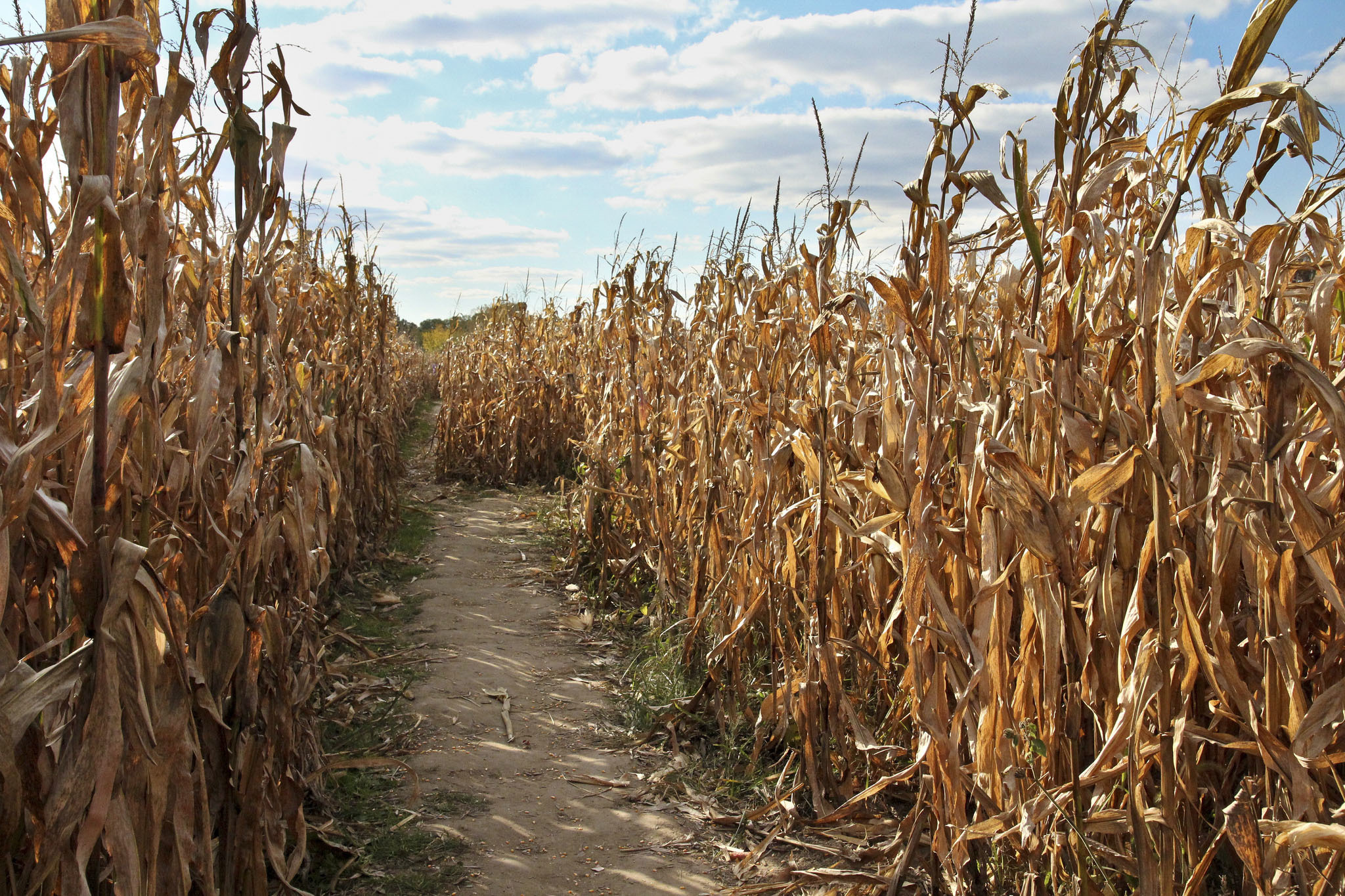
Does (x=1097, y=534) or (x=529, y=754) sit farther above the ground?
(x=1097, y=534)

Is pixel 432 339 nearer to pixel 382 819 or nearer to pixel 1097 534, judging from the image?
pixel 382 819

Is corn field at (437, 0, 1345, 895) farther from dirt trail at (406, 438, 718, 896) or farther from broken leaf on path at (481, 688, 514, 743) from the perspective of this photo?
broken leaf on path at (481, 688, 514, 743)

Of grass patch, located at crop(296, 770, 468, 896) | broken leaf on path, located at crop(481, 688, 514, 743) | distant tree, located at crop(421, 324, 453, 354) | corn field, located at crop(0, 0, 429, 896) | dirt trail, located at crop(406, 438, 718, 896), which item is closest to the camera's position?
corn field, located at crop(0, 0, 429, 896)

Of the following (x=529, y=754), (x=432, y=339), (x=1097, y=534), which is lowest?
(x=529, y=754)

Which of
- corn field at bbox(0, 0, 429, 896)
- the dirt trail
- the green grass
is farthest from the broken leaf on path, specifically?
corn field at bbox(0, 0, 429, 896)

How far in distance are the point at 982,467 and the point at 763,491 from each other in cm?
152

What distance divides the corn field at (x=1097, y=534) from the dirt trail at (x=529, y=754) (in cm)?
58

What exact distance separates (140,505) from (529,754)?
2148 mm

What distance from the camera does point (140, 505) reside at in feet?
5.93

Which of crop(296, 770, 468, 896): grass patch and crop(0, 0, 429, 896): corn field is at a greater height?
crop(0, 0, 429, 896): corn field

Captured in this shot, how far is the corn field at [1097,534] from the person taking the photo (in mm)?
1588

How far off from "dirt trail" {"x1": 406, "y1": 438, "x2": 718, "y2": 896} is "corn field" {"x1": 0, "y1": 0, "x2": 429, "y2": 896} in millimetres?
727

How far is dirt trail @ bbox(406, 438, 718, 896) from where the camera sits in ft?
8.96

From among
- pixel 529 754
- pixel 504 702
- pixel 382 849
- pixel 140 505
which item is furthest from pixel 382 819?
pixel 140 505
